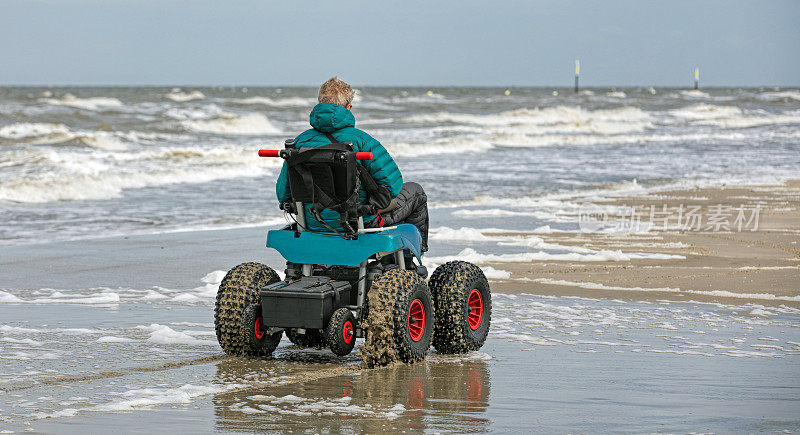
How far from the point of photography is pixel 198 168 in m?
23.2

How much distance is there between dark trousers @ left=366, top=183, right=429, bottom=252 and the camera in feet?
20.7

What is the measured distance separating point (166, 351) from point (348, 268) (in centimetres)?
123

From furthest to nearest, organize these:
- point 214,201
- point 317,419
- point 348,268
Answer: point 214,201 → point 348,268 → point 317,419

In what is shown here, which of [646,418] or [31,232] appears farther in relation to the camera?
[31,232]

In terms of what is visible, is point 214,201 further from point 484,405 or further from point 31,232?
point 484,405

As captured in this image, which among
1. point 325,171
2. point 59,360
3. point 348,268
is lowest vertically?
point 59,360

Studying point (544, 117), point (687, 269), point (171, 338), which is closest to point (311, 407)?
point (171, 338)

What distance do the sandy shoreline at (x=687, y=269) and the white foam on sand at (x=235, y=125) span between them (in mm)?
37613

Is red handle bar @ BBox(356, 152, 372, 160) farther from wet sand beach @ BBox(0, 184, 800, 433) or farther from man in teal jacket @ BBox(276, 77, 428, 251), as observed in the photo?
wet sand beach @ BBox(0, 184, 800, 433)

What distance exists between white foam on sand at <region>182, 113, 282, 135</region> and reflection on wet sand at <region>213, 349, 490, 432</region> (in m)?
42.8

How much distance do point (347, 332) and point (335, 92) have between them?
136 centimetres

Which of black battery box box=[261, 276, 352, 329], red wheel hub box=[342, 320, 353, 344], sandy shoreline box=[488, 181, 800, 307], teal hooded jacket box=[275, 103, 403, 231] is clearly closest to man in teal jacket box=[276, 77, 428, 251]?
teal hooded jacket box=[275, 103, 403, 231]

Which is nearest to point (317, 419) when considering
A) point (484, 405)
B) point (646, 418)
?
point (484, 405)

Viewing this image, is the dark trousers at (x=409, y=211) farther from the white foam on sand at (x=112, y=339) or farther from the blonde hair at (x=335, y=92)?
the white foam on sand at (x=112, y=339)
